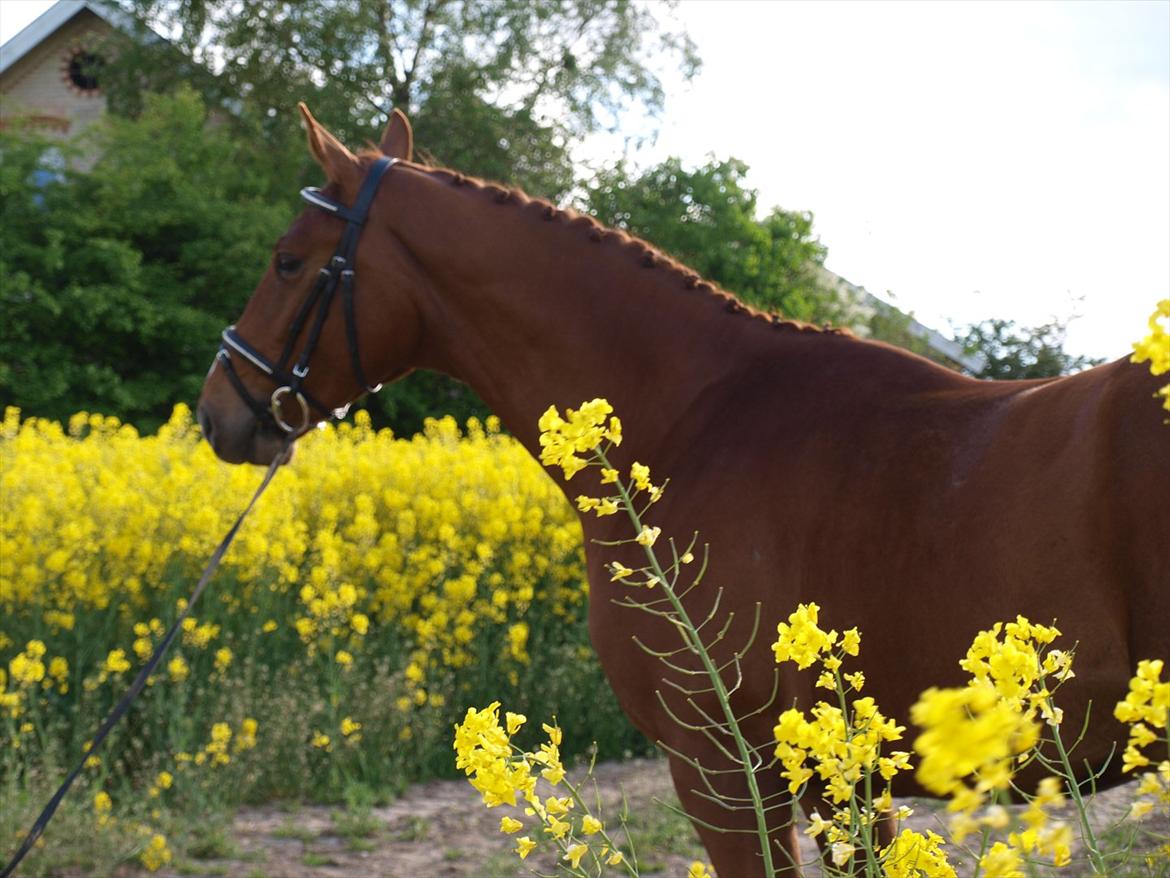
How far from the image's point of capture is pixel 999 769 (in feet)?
2.02

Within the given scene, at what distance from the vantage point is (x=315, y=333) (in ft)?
10.6

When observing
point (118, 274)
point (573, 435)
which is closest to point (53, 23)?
point (118, 274)

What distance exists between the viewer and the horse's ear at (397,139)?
3.54 m

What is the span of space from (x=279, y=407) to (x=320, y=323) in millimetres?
271

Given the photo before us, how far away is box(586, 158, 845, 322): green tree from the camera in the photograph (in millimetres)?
14633

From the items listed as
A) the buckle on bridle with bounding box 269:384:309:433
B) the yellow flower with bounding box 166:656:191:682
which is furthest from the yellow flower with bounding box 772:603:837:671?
the yellow flower with bounding box 166:656:191:682

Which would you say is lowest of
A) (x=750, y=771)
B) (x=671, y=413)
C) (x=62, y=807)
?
(x=62, y=807)

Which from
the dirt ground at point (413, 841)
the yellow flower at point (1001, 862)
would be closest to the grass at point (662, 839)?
the dirt ground at point (413, 841)

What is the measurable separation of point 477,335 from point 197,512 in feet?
9.45

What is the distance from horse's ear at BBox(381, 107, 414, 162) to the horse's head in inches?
6.6

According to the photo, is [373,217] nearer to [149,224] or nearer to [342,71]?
[149,224]

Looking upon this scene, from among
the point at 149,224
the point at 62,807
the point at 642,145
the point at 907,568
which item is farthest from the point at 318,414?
the point at 642,145

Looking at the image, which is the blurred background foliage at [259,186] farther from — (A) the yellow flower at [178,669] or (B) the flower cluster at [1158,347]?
(B) the flower cluster at [1158,347]

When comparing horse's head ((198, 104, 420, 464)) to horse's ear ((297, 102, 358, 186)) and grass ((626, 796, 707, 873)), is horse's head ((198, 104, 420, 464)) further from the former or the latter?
grass ((626, 796, 707, 873))
